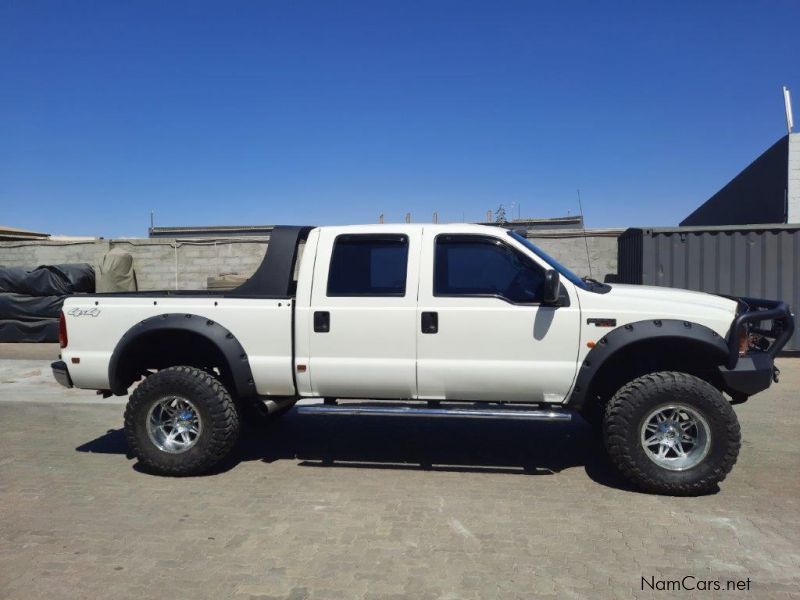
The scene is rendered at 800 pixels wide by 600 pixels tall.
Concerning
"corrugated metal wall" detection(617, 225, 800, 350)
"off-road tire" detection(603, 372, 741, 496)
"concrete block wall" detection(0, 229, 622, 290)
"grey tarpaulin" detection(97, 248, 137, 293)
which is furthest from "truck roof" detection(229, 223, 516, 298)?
"grey tarpaulin" detection(97, 248, 137, 293)

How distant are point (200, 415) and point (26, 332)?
11.2m

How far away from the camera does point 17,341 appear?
13961mm

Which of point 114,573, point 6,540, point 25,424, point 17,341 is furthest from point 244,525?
point 17,341

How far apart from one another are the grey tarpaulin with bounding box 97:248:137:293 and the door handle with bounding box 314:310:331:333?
35.7ft

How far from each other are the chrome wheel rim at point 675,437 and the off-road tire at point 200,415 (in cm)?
339

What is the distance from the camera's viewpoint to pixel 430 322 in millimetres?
4949

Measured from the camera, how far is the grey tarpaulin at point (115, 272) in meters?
14.3

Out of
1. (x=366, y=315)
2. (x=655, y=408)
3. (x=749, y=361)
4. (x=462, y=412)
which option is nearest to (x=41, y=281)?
(x=366, y=315)

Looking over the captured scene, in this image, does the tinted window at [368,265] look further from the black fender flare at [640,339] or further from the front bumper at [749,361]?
the front bumper at [749,361]

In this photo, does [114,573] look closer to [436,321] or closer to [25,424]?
[436,321]

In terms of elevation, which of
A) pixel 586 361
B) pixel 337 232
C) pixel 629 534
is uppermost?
pixel 337 232

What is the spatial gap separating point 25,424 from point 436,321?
5388 millimetres

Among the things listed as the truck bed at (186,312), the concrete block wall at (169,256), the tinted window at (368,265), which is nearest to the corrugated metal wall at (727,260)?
the tinted window at (368,265)

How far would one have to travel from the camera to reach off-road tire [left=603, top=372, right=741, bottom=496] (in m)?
4.59
